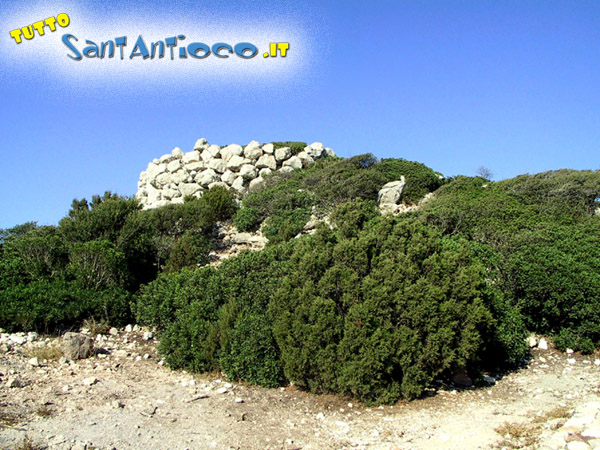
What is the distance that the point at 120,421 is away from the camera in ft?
22.0

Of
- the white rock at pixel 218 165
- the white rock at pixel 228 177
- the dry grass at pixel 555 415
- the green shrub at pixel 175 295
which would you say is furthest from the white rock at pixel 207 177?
the dry grass at pixel 555 415

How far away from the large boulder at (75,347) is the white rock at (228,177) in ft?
73.6

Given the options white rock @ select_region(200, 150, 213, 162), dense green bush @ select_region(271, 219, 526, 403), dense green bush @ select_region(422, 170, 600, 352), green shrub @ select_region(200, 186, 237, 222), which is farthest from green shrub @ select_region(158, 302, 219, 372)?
white rock @ select_region(200, 150, 213, 162)

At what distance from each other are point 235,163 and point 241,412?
84.9 ft

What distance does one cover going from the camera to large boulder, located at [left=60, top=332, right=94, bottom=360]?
8969mm

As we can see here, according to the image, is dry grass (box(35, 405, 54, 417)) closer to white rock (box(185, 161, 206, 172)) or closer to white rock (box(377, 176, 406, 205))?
white rock (box(377, 176, 406, 205))

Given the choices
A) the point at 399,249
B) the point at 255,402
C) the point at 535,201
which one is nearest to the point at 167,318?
the point at 255,402

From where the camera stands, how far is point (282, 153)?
32250 millimetres

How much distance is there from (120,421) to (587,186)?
2244 cm

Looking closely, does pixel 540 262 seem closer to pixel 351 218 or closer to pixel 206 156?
pixel 351 218

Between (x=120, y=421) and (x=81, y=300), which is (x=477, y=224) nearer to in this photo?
(x=81, y=300)

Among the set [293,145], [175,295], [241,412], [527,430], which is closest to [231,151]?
[293,145]

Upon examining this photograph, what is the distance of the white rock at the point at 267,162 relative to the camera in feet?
104

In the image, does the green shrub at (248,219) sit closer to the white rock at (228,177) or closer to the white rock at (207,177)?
the white rock at (228,177)
